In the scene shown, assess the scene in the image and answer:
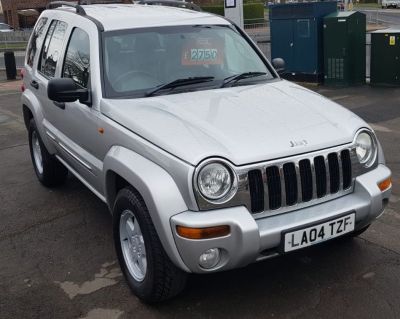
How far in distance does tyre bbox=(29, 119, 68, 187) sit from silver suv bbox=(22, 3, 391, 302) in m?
0.93

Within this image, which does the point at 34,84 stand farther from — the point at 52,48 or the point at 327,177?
the point at 327,177

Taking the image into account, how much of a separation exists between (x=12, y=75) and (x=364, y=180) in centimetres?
1610

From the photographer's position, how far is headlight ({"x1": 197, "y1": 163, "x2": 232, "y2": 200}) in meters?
3.12

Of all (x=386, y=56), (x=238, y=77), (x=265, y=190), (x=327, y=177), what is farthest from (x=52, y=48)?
(x=386, y=56)

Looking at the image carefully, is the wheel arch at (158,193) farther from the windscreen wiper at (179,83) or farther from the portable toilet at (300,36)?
the portable toilet at (300,36)

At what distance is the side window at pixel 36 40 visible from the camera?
5.94 metres

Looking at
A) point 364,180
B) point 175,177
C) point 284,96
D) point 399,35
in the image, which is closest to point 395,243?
point 364,180

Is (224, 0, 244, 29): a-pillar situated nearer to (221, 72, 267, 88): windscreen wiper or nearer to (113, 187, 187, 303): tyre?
(221, 72, 267, 88): windscreen wiper

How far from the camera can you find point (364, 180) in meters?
3.54

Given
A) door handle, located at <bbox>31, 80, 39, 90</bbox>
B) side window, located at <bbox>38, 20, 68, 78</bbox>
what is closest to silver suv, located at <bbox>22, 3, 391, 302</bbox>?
side window, located at <bbox>38, 20, 68, 78</bbox>

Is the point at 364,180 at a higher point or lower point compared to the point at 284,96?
lower

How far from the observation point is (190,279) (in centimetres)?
390

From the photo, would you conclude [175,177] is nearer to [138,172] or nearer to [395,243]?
[138,172]

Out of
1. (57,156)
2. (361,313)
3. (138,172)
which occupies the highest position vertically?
(138,172)
